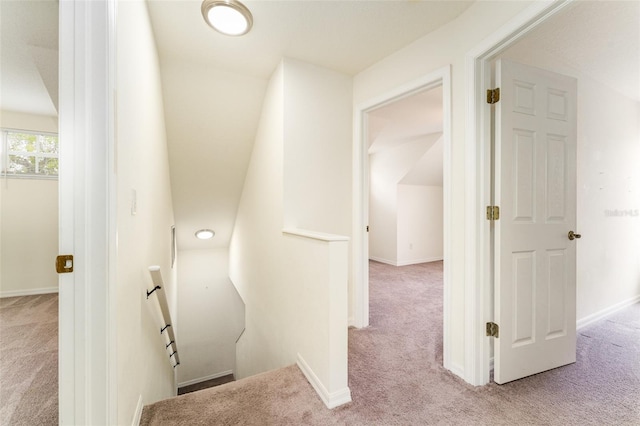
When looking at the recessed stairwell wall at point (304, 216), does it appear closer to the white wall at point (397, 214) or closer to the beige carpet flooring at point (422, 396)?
the beige carpet flooring at point (422, 396)

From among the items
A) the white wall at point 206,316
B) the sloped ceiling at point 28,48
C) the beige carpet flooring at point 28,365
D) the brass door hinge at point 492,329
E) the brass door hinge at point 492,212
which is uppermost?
the sloped ceiling at point 28,48

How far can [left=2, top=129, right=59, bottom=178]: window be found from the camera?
9.80 feet

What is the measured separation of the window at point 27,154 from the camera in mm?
2986

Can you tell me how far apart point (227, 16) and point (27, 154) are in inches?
129

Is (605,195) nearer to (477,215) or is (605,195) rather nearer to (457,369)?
(477,215)

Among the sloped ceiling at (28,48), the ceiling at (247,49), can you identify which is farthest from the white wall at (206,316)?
the sloped ceiling at (28,48)

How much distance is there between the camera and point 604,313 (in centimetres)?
268

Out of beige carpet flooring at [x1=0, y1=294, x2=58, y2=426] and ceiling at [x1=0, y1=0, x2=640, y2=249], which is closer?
beige carpet flooring at [x1=0, y1=294, x2=58, y2=426]

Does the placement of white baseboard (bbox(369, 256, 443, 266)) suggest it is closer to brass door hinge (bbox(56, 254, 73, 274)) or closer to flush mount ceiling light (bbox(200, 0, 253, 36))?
flush mount ceiling light (bbox(200, 0, 253, 36))

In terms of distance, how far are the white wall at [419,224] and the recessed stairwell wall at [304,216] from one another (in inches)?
133

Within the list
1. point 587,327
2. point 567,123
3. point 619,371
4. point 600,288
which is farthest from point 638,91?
point 619,371

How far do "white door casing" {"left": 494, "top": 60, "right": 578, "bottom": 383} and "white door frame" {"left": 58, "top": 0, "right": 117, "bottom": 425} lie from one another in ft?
6.77

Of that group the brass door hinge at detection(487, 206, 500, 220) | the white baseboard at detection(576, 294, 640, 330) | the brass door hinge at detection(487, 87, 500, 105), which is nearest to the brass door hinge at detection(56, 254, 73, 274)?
the brass door hinge at detection(487, 206, 500, 220)

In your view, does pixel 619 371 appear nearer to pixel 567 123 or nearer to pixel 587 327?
pixel 587 327
